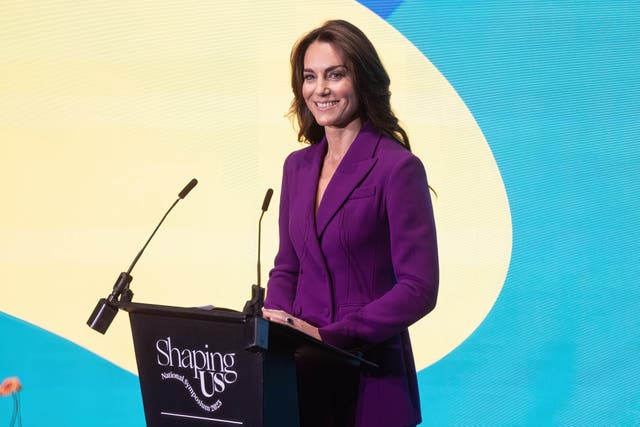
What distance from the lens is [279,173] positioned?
3838mm

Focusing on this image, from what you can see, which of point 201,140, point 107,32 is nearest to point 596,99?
point 201,140

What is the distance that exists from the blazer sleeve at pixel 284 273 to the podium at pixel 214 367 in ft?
1.20

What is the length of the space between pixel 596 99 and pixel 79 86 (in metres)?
2.10

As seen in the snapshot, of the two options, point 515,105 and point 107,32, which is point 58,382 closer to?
point 107,32

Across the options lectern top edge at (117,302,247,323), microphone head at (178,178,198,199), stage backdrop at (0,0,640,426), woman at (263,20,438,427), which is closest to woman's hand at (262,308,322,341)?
woman at (263,20,438,427)

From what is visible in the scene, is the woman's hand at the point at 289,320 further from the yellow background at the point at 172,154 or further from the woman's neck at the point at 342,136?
the yellow background at the point at 172,154

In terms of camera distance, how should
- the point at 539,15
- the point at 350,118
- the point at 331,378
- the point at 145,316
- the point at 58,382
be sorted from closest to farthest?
the point at 145,316 → the point at 331,378 → the point at 350,118 → the point at 539,15 → the point at 58,382

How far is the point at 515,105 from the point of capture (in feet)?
12.3

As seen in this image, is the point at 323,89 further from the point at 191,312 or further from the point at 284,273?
the point at 191,312

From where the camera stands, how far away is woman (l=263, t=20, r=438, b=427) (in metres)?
2.05

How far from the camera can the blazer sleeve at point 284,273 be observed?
2.30 m

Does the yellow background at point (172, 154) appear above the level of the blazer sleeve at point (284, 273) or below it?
above

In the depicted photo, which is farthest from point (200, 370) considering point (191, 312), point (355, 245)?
point (355, 245)

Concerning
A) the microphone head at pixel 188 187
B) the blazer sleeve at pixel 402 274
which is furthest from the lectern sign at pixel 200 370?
the microphone head at pixel 188 187
